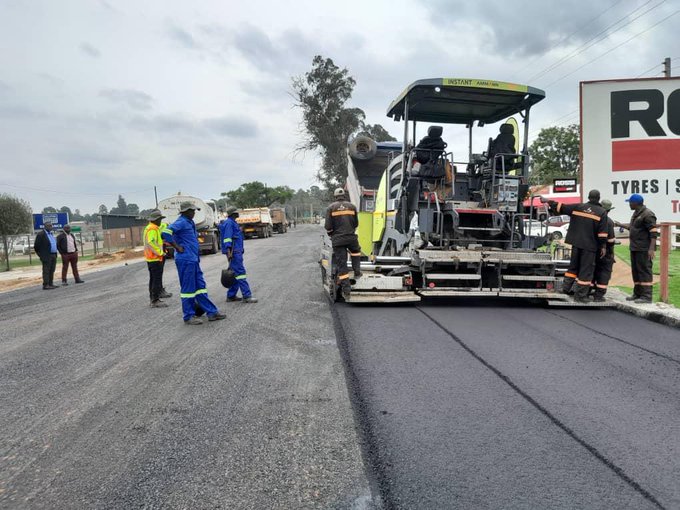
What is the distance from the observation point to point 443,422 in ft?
10.6

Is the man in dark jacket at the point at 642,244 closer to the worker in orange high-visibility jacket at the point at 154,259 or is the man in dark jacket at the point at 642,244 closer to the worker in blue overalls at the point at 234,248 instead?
the worker in blue overalls at the point at 234,248

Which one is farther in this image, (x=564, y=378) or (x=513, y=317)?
(x=513, y=317)

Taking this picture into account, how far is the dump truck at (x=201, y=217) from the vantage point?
1927 cm

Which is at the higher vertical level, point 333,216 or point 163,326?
point 333,216

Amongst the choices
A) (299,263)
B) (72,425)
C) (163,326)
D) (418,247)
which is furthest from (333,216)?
(299,263)

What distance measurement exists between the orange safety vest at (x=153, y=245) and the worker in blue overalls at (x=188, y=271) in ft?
5.91

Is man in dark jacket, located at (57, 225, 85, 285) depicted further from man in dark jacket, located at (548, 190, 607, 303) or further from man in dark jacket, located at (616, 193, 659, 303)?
man in dark jacket, located at (616, 193, 659, 303)

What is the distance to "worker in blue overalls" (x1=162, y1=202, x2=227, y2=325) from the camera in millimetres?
6402

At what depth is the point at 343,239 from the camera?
23.9 ft

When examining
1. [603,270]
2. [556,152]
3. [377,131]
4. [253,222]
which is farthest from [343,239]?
[556,152]

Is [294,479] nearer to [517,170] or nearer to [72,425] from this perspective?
[72,425]

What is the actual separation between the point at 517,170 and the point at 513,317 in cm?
274

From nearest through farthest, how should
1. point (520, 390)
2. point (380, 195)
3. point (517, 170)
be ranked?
point (520, 390), point (517, 170), point (380, 195)

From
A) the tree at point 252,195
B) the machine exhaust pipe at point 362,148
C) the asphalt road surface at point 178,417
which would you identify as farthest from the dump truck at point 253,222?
the tree at point 252,195
